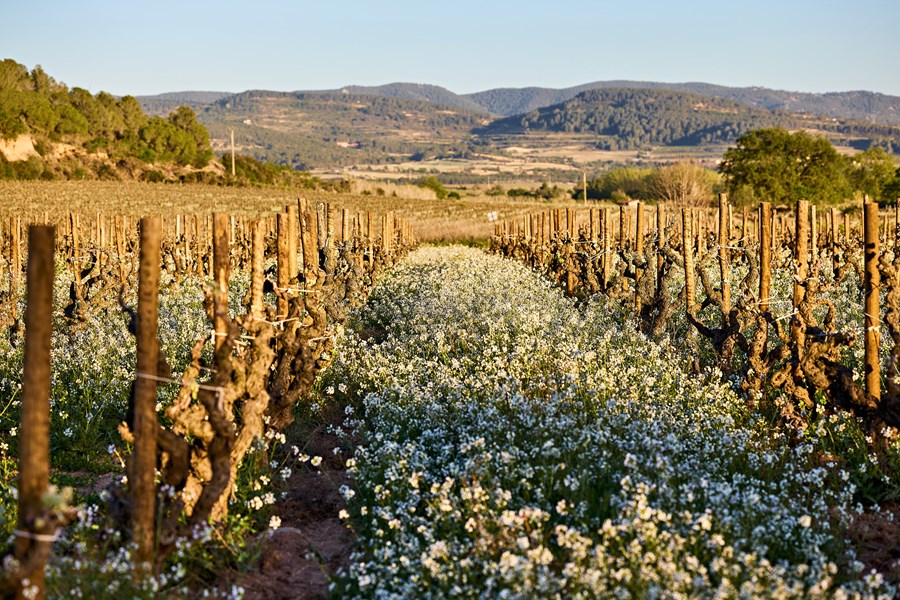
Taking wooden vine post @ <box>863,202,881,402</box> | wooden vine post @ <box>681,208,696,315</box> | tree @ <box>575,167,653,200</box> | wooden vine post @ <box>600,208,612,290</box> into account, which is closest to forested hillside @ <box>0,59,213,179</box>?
tree @ <box>575,167,653,200</box>

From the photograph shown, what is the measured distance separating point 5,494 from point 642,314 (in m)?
8.78

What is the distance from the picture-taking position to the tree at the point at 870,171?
76.7m

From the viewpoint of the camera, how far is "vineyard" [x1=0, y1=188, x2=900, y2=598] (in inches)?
191

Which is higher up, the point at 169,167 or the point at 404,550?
the point at 169,167

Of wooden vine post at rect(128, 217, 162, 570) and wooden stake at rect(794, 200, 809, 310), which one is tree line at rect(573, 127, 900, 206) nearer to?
wooden stake at rect(794, 200, 809, 310)

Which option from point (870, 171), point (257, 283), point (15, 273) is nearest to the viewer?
point (257, 283)

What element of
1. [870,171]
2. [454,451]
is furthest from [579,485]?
[870,171]

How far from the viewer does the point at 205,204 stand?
57.0 meters

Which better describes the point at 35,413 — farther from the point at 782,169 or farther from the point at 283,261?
the point at 782,169

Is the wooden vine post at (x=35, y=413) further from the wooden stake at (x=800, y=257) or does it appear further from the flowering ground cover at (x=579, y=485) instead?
the wooden stake at (x=800, y=257)

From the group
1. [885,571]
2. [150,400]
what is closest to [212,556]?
[150,400]

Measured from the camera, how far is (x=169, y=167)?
291ft

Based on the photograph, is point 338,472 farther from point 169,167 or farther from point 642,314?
point 169,167

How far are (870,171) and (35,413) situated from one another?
275 feet
